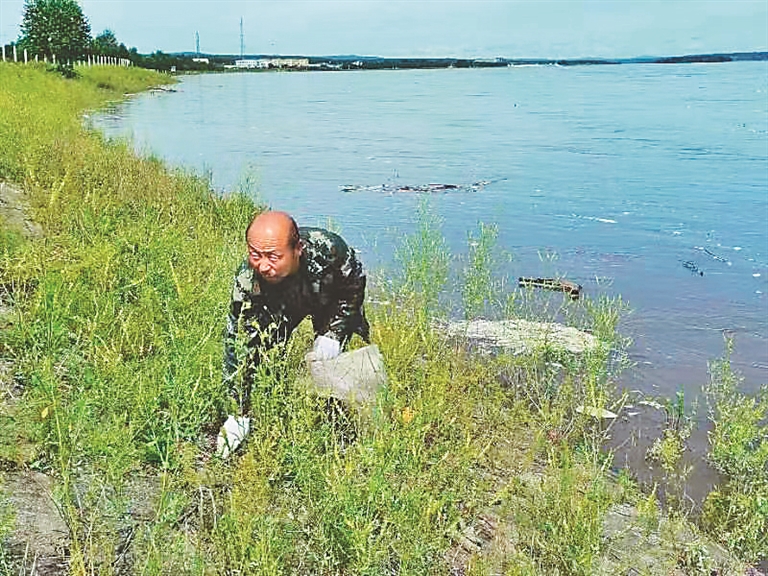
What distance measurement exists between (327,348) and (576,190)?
10.4 m

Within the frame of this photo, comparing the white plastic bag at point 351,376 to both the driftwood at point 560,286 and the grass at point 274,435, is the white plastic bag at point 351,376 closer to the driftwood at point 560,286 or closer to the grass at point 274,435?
the grass at point 274,435

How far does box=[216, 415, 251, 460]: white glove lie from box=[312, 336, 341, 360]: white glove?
1.90ft

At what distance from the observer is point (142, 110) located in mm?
29141

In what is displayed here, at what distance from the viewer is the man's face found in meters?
3.74

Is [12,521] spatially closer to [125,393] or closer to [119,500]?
[119,500]

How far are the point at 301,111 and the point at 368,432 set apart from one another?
29.4 meters

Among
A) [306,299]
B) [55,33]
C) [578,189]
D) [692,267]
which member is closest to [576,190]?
[578,189]

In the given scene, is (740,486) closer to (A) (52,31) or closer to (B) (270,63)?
(A) (52,31)

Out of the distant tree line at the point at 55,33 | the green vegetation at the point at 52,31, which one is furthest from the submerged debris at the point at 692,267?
the green vegetation at the point at 52,31

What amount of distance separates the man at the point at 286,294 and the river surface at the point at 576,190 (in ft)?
8.10

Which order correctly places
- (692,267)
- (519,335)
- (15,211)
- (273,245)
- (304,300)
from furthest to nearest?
(692,267) < (15,211) < (519,335) < (304,300) < (273,245)

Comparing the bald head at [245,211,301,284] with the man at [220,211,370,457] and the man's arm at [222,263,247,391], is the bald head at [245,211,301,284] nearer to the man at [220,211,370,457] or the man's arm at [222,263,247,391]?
the man at [220,211,370,457]

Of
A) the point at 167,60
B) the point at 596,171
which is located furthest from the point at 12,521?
the point at 167,60

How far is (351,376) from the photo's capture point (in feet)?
13.5
